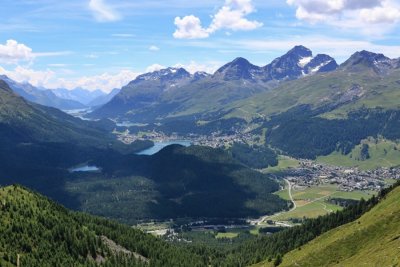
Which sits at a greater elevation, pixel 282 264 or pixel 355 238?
pixel 355 238

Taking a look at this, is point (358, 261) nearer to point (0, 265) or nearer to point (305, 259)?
point (305, 259)

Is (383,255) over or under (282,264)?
over

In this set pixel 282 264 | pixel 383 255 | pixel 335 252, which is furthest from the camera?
pixel 282 264

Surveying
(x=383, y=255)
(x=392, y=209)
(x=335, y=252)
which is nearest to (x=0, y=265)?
(x=335, y=252)

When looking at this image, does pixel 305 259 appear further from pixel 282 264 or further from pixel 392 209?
pixel 392 209

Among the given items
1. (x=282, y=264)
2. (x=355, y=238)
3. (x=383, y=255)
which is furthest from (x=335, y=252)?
(x=383, y=255)

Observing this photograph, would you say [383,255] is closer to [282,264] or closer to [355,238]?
[355,238]

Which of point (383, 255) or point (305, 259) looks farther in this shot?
point (305, 259)

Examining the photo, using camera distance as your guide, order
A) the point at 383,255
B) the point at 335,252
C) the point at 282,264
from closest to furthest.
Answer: the point at 383,255 < the point at 335,252 < the point at 282,264

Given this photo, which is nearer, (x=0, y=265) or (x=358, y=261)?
(x=358, y=261)
